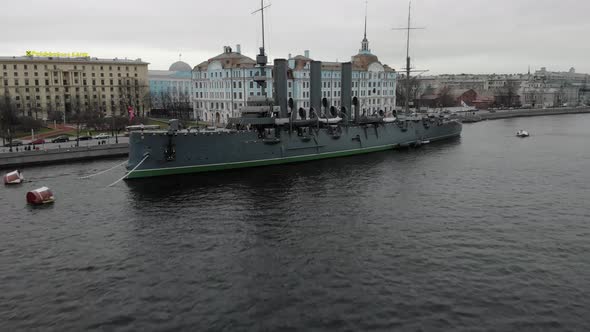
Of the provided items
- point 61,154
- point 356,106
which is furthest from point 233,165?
point 61,154

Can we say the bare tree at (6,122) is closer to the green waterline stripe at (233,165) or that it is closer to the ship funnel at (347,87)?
the green waterline stripe at (233,165)

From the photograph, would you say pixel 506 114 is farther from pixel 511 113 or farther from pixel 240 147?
pixel 240 147

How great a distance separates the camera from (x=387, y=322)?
13.9 m

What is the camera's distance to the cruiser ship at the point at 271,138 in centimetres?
3447

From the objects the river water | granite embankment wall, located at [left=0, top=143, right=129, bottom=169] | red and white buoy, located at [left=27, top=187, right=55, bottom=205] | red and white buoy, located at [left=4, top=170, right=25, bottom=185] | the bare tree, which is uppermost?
the bare tree

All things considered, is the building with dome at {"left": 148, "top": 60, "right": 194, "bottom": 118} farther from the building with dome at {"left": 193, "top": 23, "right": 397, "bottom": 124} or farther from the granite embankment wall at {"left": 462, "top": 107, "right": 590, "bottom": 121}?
the granite embankment wall at {"left": 462, "top": 107, "right": 590, "bottom": 121}

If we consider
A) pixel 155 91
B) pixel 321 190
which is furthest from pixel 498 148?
pixel 155 91

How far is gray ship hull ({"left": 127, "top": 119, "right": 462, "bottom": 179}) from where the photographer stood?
34.2 metres

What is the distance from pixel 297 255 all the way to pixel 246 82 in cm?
5862

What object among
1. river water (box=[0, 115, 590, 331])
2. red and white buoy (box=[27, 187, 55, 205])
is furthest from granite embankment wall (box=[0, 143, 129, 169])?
red and white buoy (box=[27, 187, 55, 205])

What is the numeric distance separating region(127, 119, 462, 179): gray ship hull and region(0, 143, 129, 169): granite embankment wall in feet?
43.8

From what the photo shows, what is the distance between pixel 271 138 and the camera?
40.0 m

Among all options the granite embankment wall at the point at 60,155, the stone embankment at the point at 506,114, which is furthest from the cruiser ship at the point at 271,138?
the stone embankment at the point at 506,114

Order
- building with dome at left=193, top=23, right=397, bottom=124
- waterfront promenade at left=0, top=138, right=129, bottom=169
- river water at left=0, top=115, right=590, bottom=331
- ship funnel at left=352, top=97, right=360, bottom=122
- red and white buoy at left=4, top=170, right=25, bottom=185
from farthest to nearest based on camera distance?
building with dome at left=193, top=23, right=397, bottom=124 → ship funnel at left=352, top=97, right=360, bottom=122 → waterfront promenade at left=0, top=138, right=129, bottom=169 → red and white buoy at left=4, top=170, right=25, bottom=185 → river water at left=0, top=115, right=590, bottom=331
